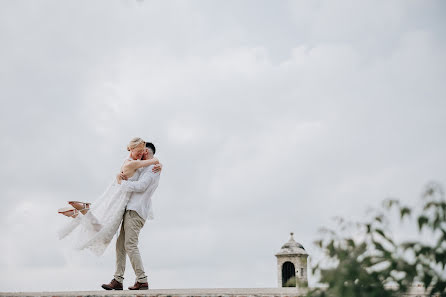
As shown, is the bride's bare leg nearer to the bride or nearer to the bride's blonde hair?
the bride

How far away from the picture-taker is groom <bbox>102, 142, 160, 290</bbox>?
7188 millimetres

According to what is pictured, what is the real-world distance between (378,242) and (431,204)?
1.57ft

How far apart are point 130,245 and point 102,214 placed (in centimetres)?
73

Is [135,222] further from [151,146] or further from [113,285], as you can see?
[151,146]

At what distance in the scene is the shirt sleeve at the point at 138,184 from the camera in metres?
7.40

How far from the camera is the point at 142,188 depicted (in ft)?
24.4

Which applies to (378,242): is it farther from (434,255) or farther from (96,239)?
(96,239)

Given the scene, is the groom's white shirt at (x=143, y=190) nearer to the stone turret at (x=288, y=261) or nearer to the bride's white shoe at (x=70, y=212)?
the bride's white shoe at (x=70, y=212)

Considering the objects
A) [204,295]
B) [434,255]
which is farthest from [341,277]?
[204,295]

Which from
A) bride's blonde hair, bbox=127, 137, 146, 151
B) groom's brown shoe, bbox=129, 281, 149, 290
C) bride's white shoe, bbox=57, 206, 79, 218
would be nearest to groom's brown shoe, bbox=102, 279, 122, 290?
groom's brown shoe, bbox=129, 281, 149, 290

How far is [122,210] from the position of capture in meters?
7.52

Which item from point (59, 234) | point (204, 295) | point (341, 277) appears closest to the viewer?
point (341, 277)

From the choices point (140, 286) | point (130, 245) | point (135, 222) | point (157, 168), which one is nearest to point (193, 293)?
point (140, 286)

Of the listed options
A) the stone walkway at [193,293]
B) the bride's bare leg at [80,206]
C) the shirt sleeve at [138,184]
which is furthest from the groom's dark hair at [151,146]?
the stone walkway at [193,293]
